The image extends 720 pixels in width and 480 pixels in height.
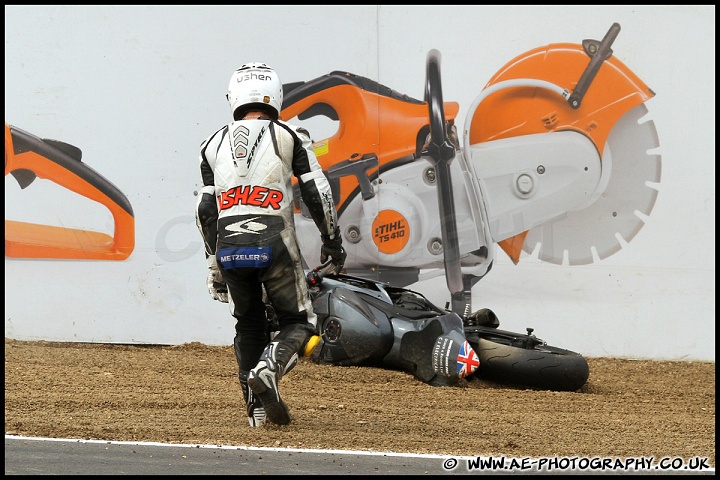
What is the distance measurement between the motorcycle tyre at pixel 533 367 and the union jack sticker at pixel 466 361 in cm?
23

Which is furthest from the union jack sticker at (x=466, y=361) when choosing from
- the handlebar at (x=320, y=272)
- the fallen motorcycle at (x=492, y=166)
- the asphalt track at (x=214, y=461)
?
the asphalt track at (x=214, y=461)

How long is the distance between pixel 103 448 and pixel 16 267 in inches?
190

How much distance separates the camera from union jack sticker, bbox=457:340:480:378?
665 centimetres

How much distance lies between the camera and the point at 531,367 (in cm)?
681

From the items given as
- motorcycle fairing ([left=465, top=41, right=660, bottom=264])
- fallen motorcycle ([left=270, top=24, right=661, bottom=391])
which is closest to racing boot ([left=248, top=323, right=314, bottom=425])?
fallen motorcycle ([left=270, top=24, right=661, bottom=391])

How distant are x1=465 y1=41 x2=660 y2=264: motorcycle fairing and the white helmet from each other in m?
3.56

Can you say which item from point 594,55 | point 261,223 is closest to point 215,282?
point 261,223

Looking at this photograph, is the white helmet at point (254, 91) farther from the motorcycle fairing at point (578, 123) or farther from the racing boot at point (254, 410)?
the motorcycle fairing at point (578, 123)

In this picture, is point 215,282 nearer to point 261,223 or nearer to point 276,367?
point 261,223

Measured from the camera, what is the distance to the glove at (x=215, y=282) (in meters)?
5.12

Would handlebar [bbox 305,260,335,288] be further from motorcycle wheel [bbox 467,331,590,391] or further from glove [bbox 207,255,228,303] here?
motorcycle wheel [bbox 467,331,590,391]

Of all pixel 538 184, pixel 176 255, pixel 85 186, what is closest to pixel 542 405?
pixel 538 184

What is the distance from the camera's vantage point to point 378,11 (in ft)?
27.3

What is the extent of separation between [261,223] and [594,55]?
450 cm
